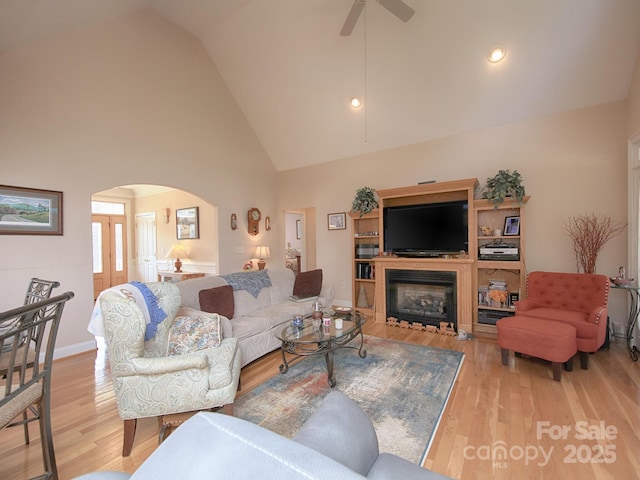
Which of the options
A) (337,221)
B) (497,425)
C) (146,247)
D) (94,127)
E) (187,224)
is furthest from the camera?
(146,247)

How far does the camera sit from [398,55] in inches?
→ 149

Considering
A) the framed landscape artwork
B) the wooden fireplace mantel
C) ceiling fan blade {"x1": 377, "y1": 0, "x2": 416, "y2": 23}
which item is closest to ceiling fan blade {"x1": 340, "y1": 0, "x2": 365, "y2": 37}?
ceiling fan blade {"x1": 377, "y1": 0, "x2": 416, "y2": 23}

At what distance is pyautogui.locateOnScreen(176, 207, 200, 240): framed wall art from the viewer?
6.33 meters

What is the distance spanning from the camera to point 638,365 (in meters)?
2.88

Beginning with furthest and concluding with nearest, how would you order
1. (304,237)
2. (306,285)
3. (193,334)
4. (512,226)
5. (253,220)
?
1. (304,237)
2. (253,220)
3. (306,285)
4. (512,226)
5. (193,334)

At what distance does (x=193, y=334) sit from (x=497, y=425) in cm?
231

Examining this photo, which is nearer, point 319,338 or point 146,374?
point 146,374

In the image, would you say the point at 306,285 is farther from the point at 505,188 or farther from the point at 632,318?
the point at 632,318

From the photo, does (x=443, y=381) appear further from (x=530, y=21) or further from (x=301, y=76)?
(x=301, y=76)

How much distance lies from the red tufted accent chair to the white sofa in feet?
8.46

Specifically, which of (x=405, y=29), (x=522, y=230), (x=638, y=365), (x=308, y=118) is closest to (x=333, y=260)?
(x=308, y=118)

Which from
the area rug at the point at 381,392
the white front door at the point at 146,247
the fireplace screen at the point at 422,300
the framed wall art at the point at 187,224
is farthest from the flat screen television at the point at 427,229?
the white front door at the point at 146,247

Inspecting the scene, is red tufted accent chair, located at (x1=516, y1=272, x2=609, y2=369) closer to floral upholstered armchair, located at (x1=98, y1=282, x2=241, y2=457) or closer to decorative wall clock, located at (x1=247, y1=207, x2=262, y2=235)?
floral upholstered armchair, located at (x1=98, y1=282, x2=241, y2=457)

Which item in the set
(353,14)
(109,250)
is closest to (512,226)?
(353,14)
